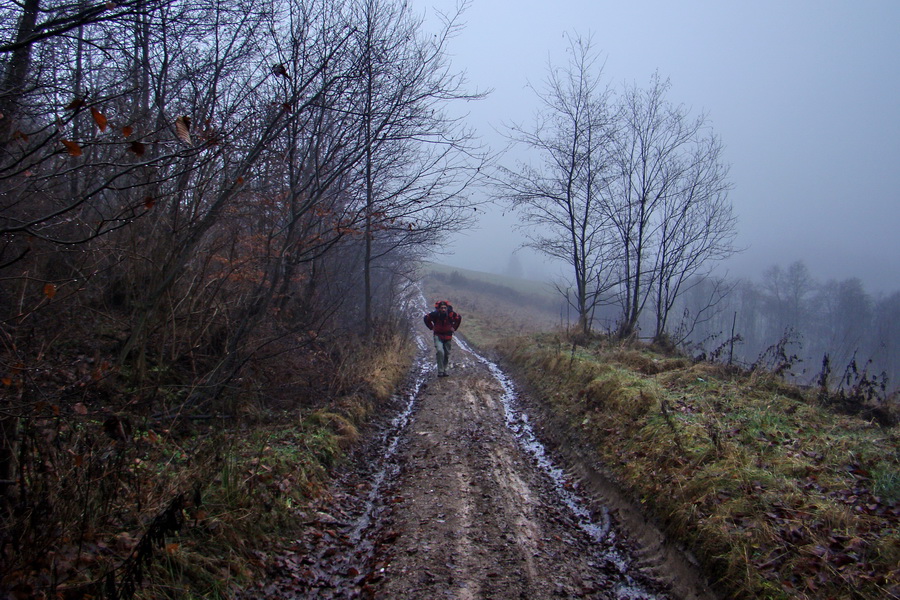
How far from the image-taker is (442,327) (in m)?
13.1

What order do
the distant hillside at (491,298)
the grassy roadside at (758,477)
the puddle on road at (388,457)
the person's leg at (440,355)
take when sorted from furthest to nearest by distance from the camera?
the distant hillside at (491,298) → the person's leg at (440,355) → the puddle on road at (388,457) → the grassy roadside at (758,477)

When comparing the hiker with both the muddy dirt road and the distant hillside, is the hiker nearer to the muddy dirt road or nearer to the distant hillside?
the muddy dirt road

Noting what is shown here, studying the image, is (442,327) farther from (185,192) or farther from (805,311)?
(805,311)

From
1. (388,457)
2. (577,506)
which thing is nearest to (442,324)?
(388,457)

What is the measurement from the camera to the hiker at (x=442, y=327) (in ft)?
43.0

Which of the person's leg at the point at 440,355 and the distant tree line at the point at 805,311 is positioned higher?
the distant tree line at the point at 805,311

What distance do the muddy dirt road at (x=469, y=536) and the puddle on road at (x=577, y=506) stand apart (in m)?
0.02

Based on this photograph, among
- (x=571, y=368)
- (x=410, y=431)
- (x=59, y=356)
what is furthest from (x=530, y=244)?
(x=59, y=356)

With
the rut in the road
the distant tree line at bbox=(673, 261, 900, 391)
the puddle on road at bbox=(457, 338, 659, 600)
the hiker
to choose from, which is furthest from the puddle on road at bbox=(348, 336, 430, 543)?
the distant tree line at bbox=(673, 261, 900, 391)

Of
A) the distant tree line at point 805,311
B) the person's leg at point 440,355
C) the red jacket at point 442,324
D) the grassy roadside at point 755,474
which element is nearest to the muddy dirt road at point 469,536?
the grassy roadside at point 755,474

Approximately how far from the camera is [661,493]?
5.12 m

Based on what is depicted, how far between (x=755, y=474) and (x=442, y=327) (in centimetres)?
895

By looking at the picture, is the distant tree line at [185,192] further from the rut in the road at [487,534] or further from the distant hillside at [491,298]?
the distant hillside at [491,298]

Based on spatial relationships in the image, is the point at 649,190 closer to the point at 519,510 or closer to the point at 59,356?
the point at 519,510
